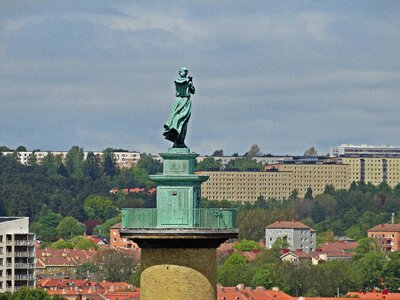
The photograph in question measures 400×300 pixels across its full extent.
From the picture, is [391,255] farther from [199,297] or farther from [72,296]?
[199,297]

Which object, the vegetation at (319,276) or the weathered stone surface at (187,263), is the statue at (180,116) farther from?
the vegetation at (319,276)

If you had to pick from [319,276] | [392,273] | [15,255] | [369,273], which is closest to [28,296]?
[15,255]

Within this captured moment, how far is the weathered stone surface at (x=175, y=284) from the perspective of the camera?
1967 centimetres

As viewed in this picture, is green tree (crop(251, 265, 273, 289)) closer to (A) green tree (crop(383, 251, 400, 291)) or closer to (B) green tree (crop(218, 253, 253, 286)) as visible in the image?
(B) green tree (crop(218, 253, 253, 286))

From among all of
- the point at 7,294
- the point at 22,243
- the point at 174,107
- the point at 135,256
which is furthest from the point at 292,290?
the point at 174,107

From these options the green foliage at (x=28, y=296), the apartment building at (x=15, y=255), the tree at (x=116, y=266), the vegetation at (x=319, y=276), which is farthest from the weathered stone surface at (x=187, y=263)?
the tree at (x=116, y=266)

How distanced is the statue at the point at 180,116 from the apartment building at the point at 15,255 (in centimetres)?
10065

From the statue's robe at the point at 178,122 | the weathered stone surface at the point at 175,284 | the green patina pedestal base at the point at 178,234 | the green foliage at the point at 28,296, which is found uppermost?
the statue's robe at the point at 178,122

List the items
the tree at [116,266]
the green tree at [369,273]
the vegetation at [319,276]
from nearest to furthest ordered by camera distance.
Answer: the vegetation at [319,276], the green tree at [369,273], the tree at [116,266]

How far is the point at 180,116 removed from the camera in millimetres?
20016

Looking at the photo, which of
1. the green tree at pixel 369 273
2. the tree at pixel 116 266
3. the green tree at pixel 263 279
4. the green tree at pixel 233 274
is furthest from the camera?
the tree at pixel 116 266

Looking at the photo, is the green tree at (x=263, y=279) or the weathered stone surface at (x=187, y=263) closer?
the weathered stone surface at (x=187, y=263)

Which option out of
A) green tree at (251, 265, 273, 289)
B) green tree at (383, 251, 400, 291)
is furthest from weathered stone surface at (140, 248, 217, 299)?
green tree at (383, 251, 400, 291)

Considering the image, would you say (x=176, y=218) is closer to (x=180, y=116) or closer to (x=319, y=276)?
(x=180, y=116)
